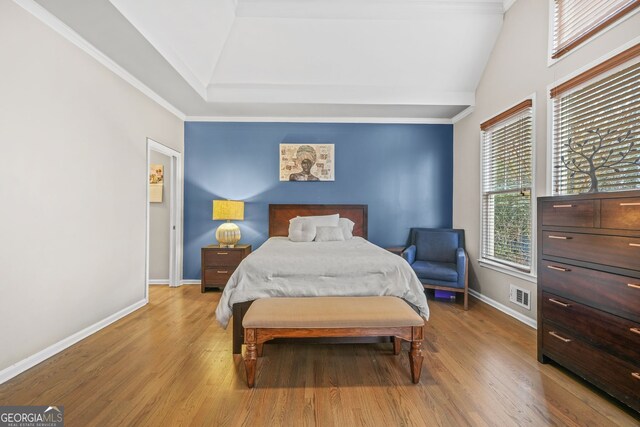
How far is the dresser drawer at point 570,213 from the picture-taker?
1.85 metres

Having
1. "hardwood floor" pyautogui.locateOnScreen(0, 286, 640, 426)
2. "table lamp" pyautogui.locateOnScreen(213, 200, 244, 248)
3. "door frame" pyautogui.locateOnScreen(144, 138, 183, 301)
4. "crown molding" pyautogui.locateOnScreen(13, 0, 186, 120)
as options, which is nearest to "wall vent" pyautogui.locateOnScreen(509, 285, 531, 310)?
"hardwood floor" pyautogui.locateOnScreen(0, 286, 640, 426)

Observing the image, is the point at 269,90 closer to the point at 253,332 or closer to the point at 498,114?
the point at 498,114

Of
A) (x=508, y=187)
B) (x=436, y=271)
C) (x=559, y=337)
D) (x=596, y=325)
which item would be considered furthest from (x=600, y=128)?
(x=436, y=271)

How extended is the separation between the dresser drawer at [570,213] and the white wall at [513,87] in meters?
0.81

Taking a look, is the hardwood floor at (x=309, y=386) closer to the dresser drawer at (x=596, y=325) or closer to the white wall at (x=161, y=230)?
the dresser drawer at (x=596, y=325)

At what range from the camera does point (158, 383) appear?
6.45 feet

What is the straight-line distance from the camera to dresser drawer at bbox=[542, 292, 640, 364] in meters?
1.61

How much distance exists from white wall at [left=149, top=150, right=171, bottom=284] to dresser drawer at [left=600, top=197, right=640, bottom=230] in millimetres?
4909

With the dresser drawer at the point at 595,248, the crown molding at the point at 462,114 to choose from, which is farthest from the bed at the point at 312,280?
the crown molding at the point at 462,114

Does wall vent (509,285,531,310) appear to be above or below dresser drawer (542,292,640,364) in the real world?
below

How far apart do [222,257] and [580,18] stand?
14.9ft

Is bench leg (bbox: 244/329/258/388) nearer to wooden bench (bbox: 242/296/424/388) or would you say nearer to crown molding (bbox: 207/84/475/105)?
wooden bench (bbox: 242/296/424/388)

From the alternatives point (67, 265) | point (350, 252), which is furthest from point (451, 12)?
point (67, 265)

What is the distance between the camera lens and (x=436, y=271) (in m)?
3.77
